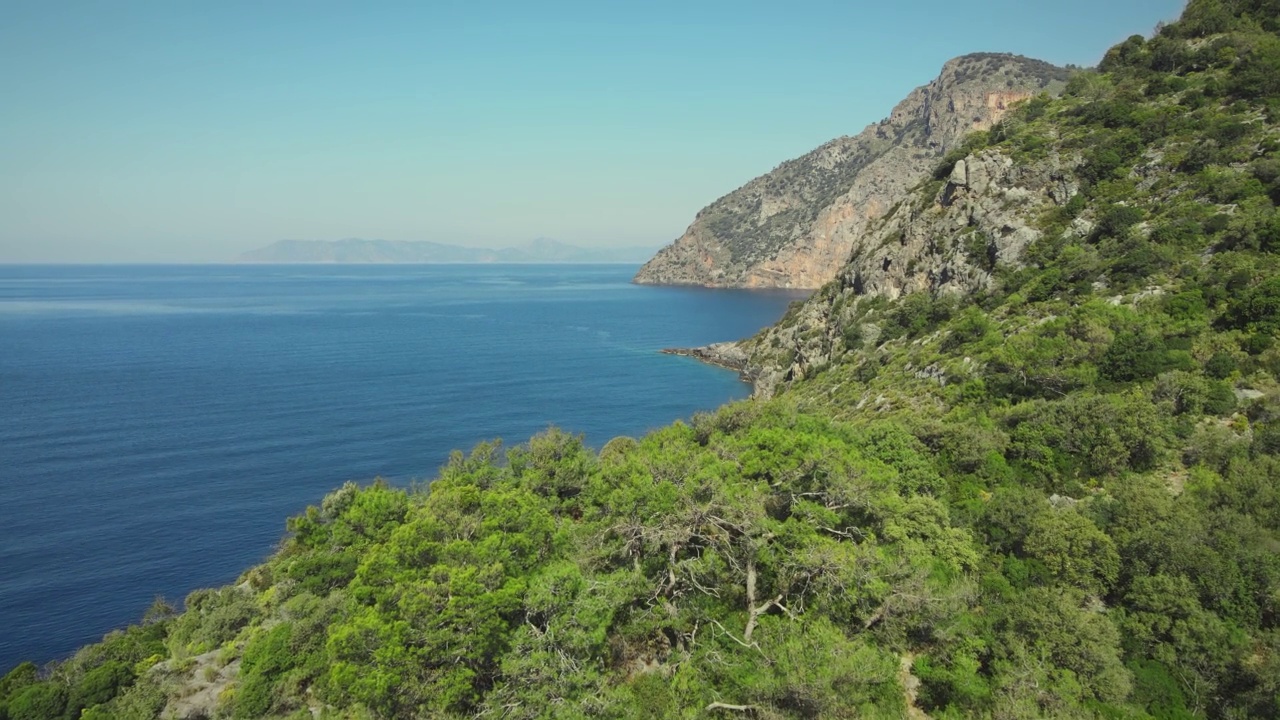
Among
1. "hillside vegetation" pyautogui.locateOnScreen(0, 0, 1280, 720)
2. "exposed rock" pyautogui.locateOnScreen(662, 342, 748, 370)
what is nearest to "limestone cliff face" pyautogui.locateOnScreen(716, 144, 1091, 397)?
"hillside vegetation" pyautogui.locateOnScreen(0, 0, 1280, 720)

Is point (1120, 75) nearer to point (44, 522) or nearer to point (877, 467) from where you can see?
point (877, 467)


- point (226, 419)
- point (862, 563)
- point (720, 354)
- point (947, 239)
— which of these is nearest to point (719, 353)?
point (720, 354)

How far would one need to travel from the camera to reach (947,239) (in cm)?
6088

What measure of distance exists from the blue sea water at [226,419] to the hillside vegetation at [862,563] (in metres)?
12.2

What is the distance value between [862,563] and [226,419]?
250 feet

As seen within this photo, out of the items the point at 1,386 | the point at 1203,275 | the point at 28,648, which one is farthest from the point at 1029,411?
the point at 1,386

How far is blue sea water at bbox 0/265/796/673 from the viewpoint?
4469cm

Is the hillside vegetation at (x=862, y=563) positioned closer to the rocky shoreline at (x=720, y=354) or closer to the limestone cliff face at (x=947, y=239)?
the limestone cliff face at (x=947, y=239)

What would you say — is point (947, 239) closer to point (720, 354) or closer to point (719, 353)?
point (720, 354)

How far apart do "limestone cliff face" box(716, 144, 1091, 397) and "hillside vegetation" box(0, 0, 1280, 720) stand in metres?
11.2

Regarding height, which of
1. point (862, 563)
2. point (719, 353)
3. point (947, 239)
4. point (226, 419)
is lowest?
point (226, 419)

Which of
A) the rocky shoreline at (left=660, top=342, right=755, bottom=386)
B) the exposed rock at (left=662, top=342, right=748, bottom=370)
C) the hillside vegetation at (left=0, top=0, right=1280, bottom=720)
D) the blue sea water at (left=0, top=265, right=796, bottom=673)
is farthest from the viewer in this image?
the exposed rock at (left=662, top=342, right=748, bottom=370)

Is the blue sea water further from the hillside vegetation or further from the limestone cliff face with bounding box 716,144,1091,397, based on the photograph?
the limestone cliff face with bounding box 716,144,1091,397

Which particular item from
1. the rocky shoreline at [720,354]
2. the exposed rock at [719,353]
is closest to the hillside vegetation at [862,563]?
the rocky shoreline at [720,354]
